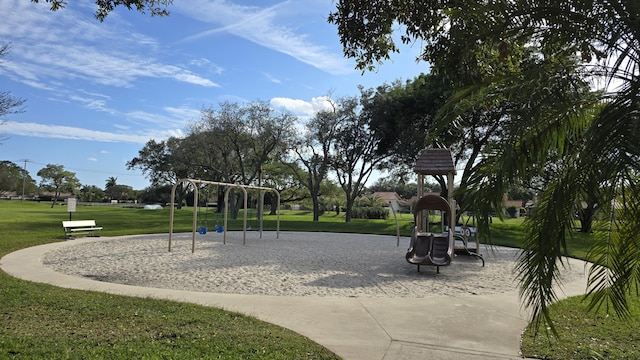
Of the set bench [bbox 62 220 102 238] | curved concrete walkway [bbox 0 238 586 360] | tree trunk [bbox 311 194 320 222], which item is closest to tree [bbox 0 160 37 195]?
tree trunk [bbox 311 194 320 222]

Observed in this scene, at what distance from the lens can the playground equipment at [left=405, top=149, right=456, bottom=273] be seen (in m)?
11.3

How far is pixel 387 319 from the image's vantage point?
6.23 m

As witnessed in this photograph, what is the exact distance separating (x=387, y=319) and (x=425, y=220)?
9.05 m

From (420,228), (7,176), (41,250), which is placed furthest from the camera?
(7,176)

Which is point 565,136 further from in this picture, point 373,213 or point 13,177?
point 13,177

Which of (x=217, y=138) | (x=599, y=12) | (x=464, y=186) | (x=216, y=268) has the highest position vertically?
(x=217, y=138)

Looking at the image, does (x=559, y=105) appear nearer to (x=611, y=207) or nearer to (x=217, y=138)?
(x=611, y=207)

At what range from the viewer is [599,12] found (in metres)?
3.47

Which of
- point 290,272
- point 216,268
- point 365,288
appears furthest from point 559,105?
point 216,268

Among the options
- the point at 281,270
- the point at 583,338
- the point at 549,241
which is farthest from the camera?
the point at 281,270

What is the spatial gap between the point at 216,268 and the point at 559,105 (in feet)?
29.7

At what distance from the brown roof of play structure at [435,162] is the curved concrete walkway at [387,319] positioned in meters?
5.32

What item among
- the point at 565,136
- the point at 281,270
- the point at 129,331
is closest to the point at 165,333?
the point at 129,331

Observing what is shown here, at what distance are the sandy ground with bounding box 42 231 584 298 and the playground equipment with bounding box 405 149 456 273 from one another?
39cm
